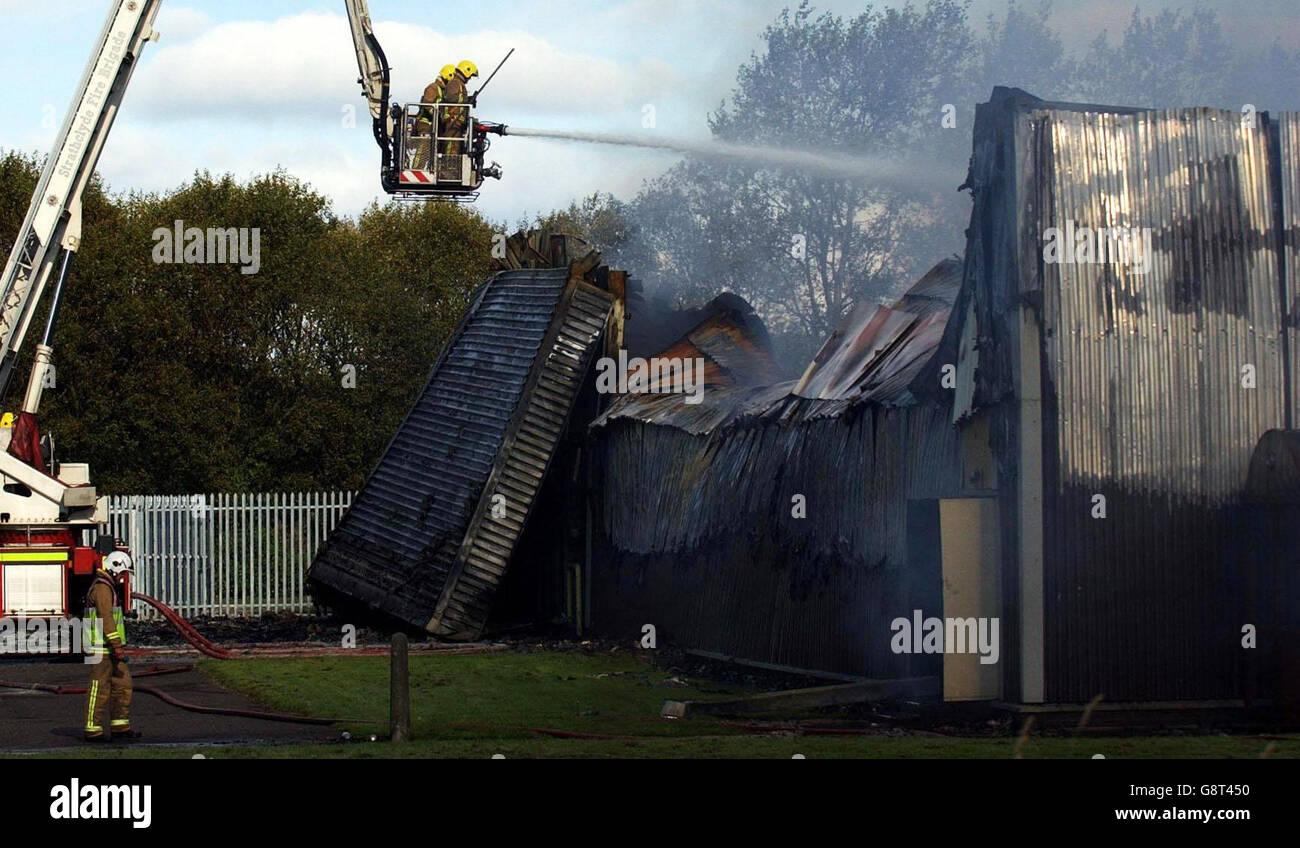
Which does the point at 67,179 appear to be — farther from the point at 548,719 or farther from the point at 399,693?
the point at 399,693

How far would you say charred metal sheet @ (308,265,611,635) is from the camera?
23.8 metres

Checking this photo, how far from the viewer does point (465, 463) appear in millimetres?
24781

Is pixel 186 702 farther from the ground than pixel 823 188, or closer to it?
closer to it

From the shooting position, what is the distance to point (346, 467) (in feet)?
131

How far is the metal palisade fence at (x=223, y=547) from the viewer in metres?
30.3

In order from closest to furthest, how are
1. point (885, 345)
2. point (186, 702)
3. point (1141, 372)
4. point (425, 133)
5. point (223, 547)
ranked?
point (1141, 372) → point (186, 702) → point (885, 345) → point (425, 133) → point (223, 547)

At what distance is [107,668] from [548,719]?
417 cm

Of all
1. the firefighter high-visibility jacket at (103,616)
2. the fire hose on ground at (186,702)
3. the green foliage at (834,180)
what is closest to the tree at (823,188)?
the green foliage at (834,180)

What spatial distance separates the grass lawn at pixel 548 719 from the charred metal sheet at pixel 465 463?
233cm

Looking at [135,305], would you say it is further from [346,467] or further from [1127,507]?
[1127,507]

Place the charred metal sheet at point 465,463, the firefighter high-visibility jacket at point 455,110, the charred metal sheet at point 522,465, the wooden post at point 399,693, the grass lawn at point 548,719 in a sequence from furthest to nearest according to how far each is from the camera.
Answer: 1. the firefighter high-visibility jacket at point 455,110
2. the charred metal sheet at point 465,463
3. the charred metal sheet at point 522,465
4. the wooden post at point 399,693
5. the grass lawn at point 548,719

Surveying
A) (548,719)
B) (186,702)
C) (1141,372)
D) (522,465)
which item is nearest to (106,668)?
(186,702)

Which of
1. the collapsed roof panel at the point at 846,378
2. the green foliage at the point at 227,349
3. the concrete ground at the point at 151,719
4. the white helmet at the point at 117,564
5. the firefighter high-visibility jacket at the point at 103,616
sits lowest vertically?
the concrete ground at the point at 151,719

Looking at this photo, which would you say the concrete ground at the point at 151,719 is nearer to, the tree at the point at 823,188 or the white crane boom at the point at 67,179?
the white crane boom at the point at 67,179
